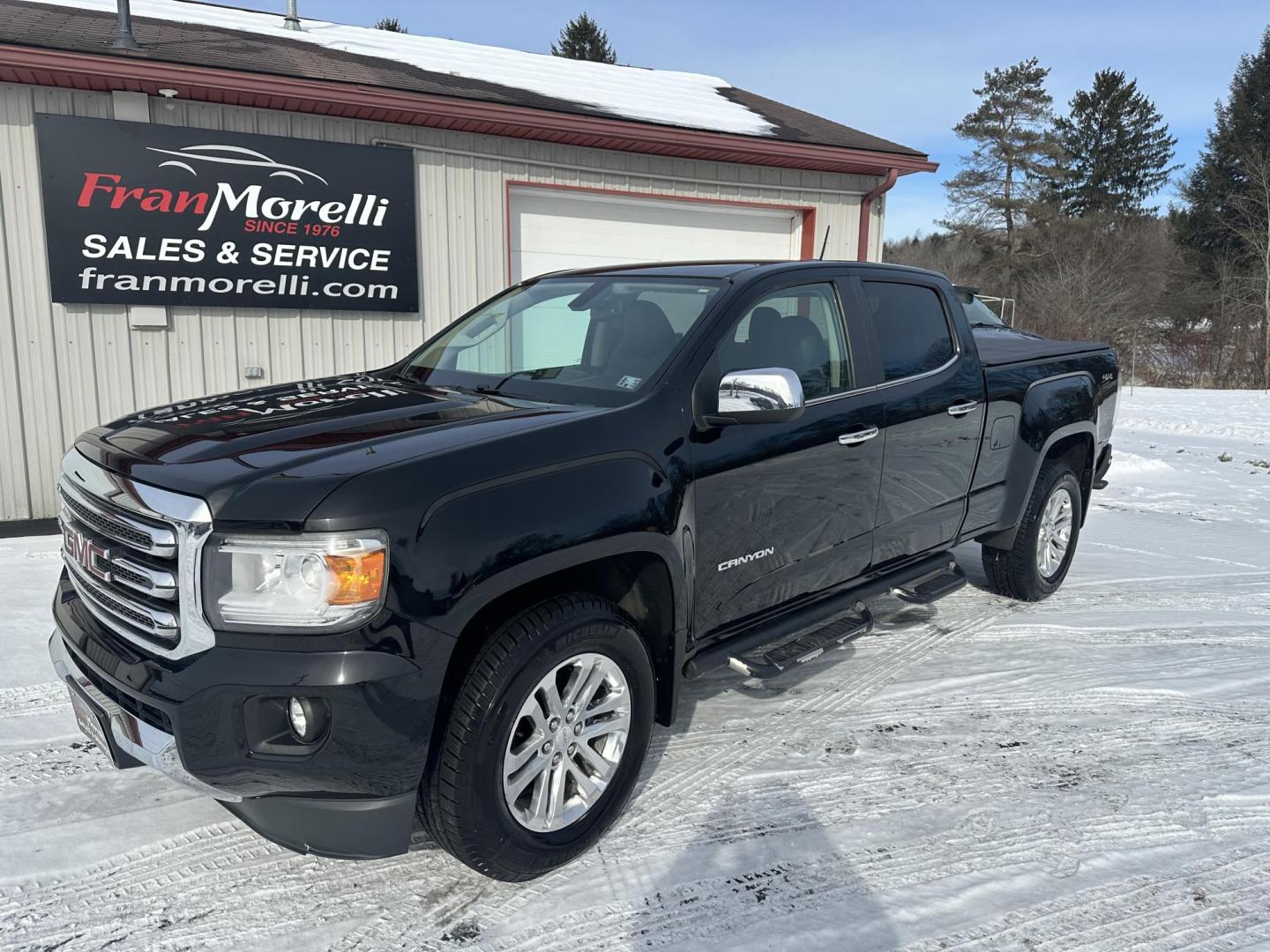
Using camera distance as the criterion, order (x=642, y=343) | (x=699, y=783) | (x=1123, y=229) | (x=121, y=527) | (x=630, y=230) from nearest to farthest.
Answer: (x=121, y=527), (x=699, y=783), (x=642, y=343), (x=630, y=230), (x=1123, y=229)

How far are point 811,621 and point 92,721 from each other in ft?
8.44

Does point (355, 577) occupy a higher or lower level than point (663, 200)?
lower

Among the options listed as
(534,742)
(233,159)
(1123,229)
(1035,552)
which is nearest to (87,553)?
(534,742)

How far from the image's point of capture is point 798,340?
379cm

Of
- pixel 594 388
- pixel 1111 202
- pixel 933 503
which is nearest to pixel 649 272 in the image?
pixel 594 388

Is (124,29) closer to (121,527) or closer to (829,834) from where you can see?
(121,527)

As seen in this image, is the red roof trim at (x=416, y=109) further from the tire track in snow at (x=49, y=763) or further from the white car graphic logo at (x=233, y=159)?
the tire track in snow at (x=49, y=763)

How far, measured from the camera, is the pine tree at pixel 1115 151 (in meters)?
45.9

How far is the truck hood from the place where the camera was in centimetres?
233

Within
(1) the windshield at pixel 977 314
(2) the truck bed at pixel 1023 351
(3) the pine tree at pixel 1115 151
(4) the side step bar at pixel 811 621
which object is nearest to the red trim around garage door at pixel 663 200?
(1) the windshield at pixel 977 314

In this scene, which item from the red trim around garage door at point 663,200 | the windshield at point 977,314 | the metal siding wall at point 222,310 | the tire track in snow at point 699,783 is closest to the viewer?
the tire track in snow at point 699,783

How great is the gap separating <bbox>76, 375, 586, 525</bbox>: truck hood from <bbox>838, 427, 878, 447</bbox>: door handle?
1.27 m

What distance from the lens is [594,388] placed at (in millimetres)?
3293

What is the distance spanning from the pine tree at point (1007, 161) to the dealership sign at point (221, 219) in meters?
Answer: 36.1
